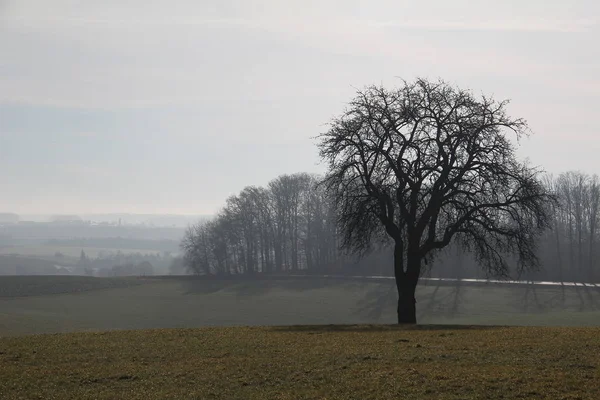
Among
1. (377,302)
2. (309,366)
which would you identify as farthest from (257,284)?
(309,366)

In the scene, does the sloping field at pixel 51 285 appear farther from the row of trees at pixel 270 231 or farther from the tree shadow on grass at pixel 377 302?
the tree shadow on grass at pixel 377 302

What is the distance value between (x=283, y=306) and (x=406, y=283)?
3811 centimetres

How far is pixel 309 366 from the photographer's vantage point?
53.4ft

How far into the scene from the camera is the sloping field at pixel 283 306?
52.7 m

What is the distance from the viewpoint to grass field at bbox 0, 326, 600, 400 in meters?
13.9

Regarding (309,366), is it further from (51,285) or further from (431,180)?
(51,285)

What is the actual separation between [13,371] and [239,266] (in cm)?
9625

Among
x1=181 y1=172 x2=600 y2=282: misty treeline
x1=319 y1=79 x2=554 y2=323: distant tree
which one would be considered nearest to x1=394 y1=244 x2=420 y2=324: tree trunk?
x1=319 y1=79 x2=554 y2=323: distant tree

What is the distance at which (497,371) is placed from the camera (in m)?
14.9

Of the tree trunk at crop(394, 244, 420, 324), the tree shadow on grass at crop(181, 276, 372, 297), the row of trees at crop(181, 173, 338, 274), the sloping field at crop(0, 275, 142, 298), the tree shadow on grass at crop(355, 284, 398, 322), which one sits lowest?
the tree shadow on grass at crop(355, 284, 398, 322)

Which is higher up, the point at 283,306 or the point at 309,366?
the point at 309,366

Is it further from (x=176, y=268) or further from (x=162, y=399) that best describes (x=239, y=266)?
(x=162, y=399)

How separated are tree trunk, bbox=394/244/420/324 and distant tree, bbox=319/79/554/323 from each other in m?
0.04

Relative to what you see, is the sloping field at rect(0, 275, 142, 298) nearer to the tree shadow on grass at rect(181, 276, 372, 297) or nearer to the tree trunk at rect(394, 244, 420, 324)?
the tree shadow on grass at rect(181, 276, 372, 297)
